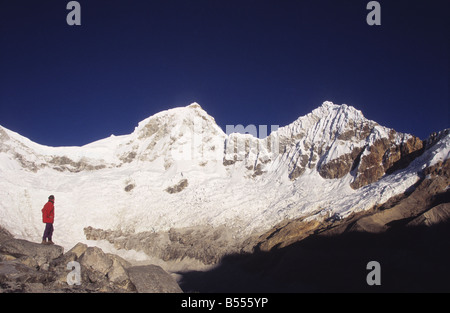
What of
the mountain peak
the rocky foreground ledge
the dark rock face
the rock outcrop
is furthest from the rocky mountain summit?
the rocky foreground ledge

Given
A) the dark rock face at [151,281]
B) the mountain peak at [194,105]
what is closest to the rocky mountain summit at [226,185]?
the mountain peak at [194,105]

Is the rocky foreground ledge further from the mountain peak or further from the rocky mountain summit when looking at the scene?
the mountain peak

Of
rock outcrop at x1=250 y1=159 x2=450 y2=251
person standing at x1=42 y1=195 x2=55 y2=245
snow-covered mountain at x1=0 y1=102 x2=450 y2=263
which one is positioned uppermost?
snow-covered mountain at x1=0 y1=102 x2=450 y2=263

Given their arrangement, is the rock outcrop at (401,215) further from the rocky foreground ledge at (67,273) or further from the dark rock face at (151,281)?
the rocky foreground ledge at (67,273)
